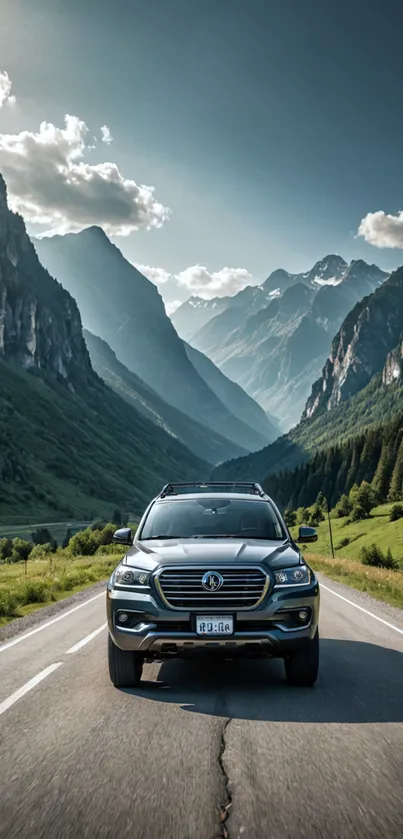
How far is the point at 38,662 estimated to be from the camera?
992 centimetres

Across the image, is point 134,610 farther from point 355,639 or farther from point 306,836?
point 355,639

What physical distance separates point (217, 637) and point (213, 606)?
1.12 feet

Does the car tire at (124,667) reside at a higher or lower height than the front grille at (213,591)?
lower

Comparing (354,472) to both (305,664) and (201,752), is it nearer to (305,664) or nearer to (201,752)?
(305,664)

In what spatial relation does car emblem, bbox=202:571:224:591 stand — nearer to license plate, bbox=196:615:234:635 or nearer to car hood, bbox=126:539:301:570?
car hood, bbox=126:539:301:570

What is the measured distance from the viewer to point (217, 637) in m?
7.14

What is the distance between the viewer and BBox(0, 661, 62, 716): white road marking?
290 inches

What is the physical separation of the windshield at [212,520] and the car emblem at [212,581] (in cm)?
141

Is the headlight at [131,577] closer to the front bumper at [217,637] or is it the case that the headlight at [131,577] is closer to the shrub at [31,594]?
the front bumper at [217,637]

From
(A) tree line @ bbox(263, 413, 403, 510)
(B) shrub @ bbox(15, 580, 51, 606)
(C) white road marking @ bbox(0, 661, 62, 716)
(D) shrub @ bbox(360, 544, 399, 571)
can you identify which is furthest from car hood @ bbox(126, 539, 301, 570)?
(A) tree line @ bbox(263, 413, 403, 510)

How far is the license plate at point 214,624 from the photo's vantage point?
7184 millimetres

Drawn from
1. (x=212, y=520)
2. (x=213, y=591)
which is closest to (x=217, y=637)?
(x=213, y=591)

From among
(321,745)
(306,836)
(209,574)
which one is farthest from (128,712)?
(306,836)

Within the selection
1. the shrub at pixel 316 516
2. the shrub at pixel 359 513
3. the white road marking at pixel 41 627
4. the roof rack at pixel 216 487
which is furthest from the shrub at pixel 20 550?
the roof rack at pixel 216 487
